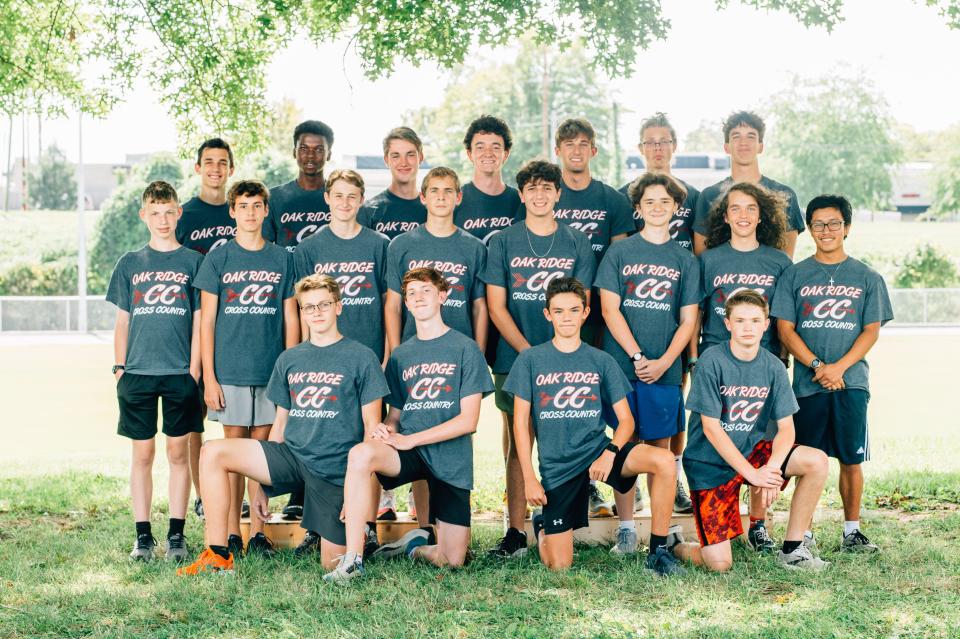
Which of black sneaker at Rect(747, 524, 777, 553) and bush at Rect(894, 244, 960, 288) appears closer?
black sneaker at Rect(747, 524, 777, 553)

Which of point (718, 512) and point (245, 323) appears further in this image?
point (245, 323)

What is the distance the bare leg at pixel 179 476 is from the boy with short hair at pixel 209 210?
0.50m

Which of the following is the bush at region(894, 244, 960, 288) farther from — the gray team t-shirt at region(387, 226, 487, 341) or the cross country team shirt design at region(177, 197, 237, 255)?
the cross country team shirt design at region(177, 197, 237, 255)

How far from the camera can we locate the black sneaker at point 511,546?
6059mm

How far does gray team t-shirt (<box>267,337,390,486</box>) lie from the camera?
5.84m

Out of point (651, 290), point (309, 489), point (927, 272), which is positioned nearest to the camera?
point (309, 489)

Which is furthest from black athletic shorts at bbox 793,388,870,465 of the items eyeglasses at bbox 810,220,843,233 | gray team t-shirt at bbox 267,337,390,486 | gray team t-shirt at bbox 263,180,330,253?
gray team t-shirt at bbox 263,180,330,253

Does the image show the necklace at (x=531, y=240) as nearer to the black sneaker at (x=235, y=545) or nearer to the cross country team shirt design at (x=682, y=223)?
the cross country team shirt design at (x=682, y=223)

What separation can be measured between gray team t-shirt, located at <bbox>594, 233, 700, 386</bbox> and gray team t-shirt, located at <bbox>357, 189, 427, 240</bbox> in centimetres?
142

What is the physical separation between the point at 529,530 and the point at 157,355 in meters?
2.47

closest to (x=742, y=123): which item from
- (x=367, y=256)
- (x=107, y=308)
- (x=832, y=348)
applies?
(x=832, y=348)

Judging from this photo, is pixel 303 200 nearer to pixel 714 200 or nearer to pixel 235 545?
pixel 235 545

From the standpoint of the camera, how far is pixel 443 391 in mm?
5945

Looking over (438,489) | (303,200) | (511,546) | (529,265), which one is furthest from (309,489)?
(303,200)
